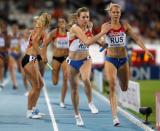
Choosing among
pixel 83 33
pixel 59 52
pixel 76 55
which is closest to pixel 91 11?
pixel 59 52

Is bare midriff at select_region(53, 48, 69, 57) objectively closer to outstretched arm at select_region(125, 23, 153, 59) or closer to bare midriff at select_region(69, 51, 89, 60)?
bare midriff at select_region(69, 51, 89, 60)

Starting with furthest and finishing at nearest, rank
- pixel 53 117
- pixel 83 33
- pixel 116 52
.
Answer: pixel 53 117
pixel 116 52
pixel 83 33

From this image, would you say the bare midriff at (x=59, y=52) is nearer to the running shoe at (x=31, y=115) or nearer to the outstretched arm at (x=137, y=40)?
the running shoe at (x=31, y=115)

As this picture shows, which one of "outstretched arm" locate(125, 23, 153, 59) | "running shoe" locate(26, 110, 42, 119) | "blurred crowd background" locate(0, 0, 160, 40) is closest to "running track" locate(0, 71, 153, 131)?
"running shoe" locate(26, 110, 42, 119)

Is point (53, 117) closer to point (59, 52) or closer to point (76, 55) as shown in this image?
point (76, 55)

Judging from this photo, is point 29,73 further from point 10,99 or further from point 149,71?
point 149,71

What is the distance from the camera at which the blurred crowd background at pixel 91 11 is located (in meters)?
32.0

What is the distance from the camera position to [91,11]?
3288 centimetres

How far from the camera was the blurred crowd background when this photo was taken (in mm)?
32031

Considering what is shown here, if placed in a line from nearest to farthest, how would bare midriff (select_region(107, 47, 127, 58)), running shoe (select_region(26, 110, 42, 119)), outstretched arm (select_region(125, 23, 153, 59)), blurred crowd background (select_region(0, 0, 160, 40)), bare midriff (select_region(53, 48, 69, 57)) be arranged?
outstretched arm (select_region(125, 23, 153, 59))
bare midriff (select_region(107, 47, 127, 58))
running shoe (select_region(26, 110, 42, 119))
bare midriff (select_region(53, 48, 69, 57))
blurred crowd background (select_region(0, 0, 160, 40))

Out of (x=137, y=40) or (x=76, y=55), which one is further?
(x=76, y=55)

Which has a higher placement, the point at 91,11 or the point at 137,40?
the point at 91,11

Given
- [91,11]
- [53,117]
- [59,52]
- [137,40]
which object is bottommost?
[53,117]

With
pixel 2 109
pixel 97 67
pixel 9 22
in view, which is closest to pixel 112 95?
pixel 2 109
